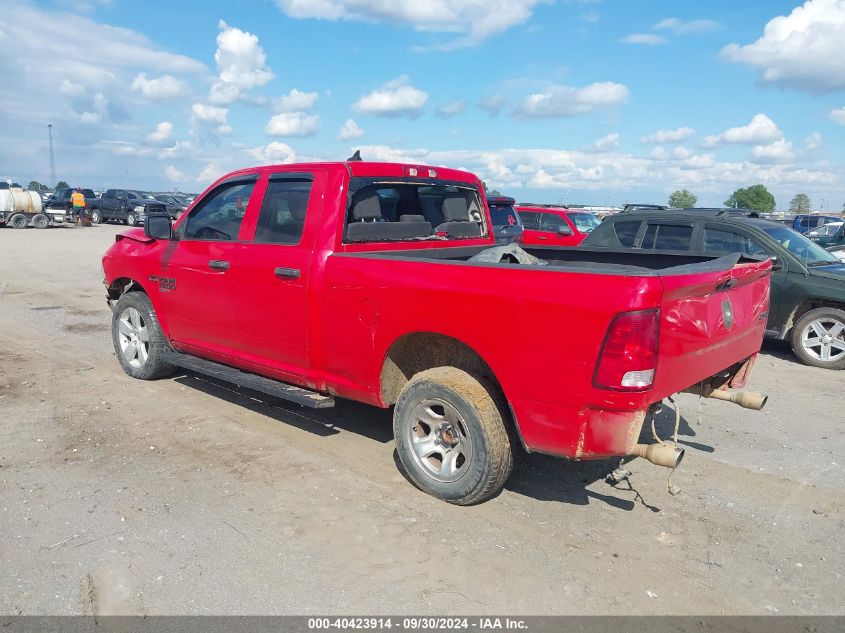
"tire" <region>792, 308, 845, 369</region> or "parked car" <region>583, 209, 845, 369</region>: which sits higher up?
"parked car" <region>583, 209, 845, 369</region>

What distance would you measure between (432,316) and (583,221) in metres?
13.0

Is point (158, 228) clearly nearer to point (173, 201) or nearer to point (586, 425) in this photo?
point (586, 425)

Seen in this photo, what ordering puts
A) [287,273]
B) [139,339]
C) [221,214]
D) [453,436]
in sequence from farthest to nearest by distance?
[139,339]
[221,214]
[287,273]
[453,436]

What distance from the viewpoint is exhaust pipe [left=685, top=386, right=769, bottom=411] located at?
4.27 meters

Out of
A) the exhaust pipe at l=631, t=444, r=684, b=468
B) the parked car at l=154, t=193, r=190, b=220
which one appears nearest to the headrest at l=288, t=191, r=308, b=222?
the exhaust pipe at l=631, t=444, r=684, b=468

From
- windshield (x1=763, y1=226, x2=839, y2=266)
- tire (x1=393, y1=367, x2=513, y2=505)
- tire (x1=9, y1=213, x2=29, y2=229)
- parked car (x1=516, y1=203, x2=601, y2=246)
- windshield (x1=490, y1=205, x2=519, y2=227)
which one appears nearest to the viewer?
tire (x1=393, y1=367, x2=513, y2=505)

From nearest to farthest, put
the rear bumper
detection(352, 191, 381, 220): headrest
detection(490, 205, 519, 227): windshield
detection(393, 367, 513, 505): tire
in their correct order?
the rear bumper, detection(393, 367, 513, 505): tire, detection(352, 191, 381, 220): headrest, detection(490, 205, 519, 227): windshield

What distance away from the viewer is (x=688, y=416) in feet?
19.1

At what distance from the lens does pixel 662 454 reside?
11.1ft

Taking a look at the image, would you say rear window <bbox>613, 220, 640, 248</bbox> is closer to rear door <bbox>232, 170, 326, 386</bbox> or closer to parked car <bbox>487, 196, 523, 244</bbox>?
parked car <bbox>487, 196, 523, 244</bbox>

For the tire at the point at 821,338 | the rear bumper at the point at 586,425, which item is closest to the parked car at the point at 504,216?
the tire at the point at 821,338

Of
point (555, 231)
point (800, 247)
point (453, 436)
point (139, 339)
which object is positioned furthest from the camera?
point (555, 231)

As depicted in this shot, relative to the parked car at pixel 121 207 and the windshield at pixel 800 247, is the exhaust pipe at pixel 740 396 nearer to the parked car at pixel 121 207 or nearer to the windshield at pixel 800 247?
the windshield at pixel 800 247

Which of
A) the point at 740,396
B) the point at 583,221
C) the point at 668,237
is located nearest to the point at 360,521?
the point at 740,396
